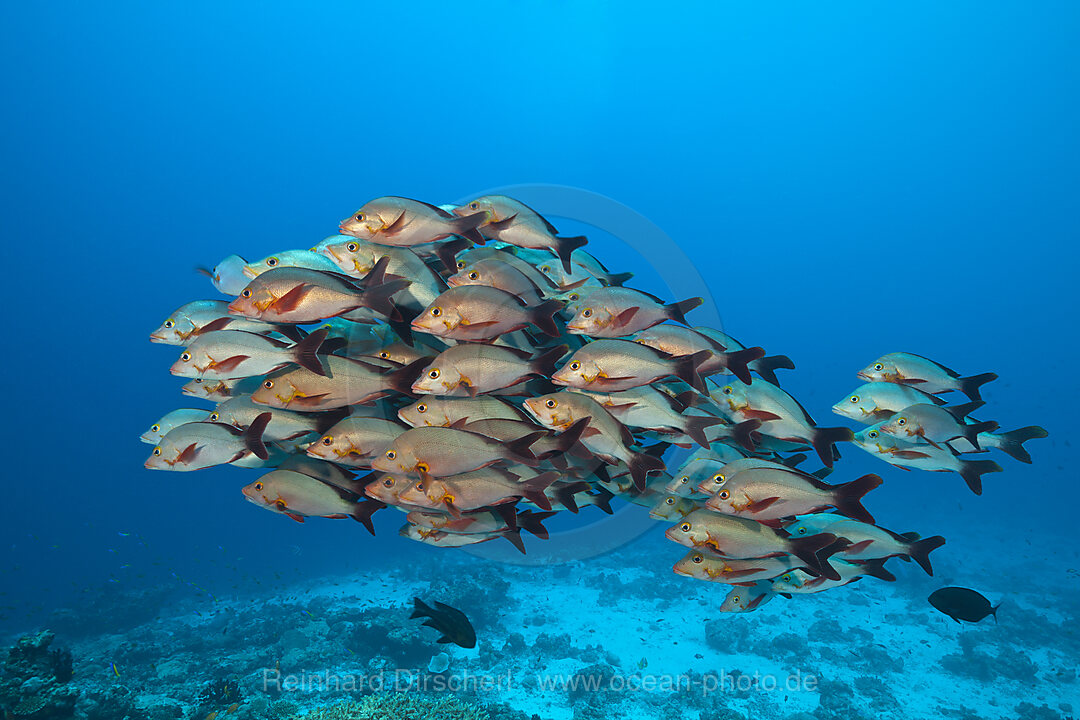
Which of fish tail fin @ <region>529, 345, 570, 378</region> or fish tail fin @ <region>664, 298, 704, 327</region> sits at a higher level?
fish tail fin @ <region>664, 298, 704, 327</region>

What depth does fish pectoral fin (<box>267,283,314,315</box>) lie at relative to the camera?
2729 mm

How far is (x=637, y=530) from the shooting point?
12.5 meters

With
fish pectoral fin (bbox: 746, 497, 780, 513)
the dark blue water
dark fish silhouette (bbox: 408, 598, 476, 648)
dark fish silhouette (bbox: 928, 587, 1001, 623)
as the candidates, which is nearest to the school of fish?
fish pectoral fin (bbox: 746, 497, 780, 513)

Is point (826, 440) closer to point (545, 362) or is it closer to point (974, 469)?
point (974, 469)

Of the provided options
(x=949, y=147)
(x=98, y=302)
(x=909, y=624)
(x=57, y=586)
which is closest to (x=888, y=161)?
(x=949, y=147)

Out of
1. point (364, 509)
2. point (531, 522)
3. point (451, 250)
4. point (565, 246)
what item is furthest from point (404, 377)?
point (565, 246)

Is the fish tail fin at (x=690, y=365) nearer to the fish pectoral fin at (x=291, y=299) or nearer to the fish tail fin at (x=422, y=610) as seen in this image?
the fish pectoral fin at (x=291, y=299)

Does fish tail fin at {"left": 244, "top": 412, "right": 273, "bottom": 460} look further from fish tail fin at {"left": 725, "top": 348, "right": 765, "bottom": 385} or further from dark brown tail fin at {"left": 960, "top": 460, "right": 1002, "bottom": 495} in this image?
dark brown tail fin at {"left": 960, "top": 460, "right": 1002, "bottom": 495}

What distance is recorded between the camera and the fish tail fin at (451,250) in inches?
137

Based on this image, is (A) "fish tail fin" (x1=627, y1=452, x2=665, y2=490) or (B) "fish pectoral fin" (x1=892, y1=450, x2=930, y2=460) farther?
(B) "fish pectoral fin" (x1=892, y1=450, x2=930, y2=460)

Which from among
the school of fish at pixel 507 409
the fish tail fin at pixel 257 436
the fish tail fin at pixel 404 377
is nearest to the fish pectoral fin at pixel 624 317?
the school of fish at pixel 507 409

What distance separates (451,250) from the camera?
138 inches

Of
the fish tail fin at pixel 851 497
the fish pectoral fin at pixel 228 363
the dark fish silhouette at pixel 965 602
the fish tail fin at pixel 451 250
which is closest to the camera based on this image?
the fish tail fin at pixel 851 497

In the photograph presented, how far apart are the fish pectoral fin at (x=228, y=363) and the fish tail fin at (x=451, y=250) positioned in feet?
4.65
